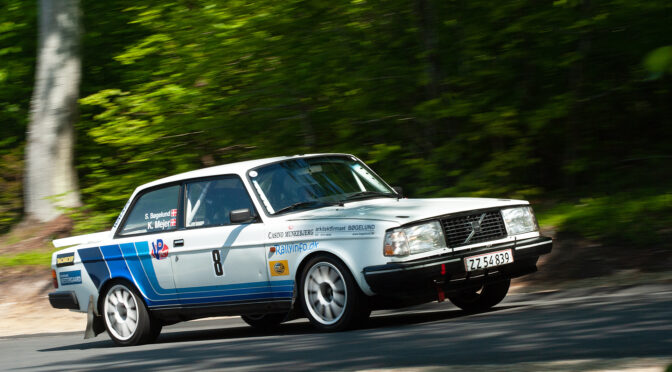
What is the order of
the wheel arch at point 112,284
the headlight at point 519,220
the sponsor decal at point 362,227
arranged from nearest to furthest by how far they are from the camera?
the sponsor decal at point 362,227 < the headlight at point 519,220 < the wheel arch at point 112,284

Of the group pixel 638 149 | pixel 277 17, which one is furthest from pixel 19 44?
pixel 638 149

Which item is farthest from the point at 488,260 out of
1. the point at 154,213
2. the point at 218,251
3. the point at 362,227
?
the point at 154,213

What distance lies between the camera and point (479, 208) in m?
7.77

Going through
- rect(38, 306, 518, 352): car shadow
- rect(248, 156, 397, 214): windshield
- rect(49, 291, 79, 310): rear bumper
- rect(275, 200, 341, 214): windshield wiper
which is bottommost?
rect(38, 306, 518, 352): car shadow

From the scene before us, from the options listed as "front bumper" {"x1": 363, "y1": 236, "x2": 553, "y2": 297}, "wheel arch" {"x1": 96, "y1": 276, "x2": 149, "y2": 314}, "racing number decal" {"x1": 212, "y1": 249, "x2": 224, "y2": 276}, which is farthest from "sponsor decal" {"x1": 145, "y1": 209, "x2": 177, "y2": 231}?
"front bumper" {"x1": 363, "y1": 236, "x2": 553, "y2": 297}

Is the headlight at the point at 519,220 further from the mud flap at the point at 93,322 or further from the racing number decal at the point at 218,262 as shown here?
the mud flap at the point at 93,322

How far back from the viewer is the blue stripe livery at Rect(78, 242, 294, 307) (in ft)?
26.7

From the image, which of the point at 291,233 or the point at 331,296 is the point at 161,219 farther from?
the point at 331,296

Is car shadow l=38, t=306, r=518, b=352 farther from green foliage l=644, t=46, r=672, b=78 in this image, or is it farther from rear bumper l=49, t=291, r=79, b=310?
green foliage l=644, t=46, r=672, b=78

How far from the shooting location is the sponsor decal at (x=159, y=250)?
8.76m

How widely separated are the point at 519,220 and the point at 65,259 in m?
4.69

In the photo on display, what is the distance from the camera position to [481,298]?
866cm

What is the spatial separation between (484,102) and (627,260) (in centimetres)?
422

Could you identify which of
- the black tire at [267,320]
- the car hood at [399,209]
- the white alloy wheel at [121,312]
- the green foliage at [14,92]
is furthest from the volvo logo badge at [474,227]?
the green foliage at [14,92]
